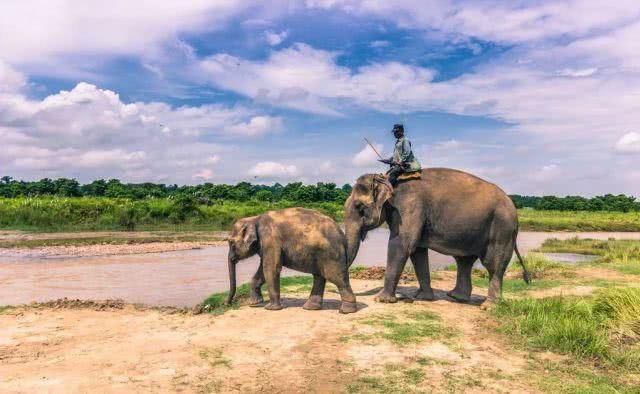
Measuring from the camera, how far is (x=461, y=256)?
941 cm

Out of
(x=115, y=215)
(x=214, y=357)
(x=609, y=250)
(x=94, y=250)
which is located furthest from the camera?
(x=115, y=215)

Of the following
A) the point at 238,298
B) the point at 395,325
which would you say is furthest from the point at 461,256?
the point at 238,298

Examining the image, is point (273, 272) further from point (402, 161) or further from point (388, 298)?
point (402, 161)

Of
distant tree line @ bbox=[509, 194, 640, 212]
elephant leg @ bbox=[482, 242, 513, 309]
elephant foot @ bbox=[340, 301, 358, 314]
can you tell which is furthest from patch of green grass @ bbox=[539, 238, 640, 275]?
distant tree line @ bbox=[509, 194, 640, 212]

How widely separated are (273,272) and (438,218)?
2987 mm

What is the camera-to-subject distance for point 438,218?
8.97 meters

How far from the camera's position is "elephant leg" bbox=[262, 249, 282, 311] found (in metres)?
8.34

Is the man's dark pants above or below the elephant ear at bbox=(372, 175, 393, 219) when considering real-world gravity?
above

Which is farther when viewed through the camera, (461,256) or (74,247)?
(74,247)

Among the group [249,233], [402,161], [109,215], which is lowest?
[109,215]

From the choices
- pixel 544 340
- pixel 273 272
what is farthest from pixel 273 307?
pixel 544 340

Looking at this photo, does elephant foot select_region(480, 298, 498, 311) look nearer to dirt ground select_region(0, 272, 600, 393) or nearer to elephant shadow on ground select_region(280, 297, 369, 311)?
dirt ground select_region(0, 272, 600, 393)

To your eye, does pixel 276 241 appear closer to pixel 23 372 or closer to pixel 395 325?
pixel 395 325

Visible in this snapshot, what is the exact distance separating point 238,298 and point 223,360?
3.75 meters
